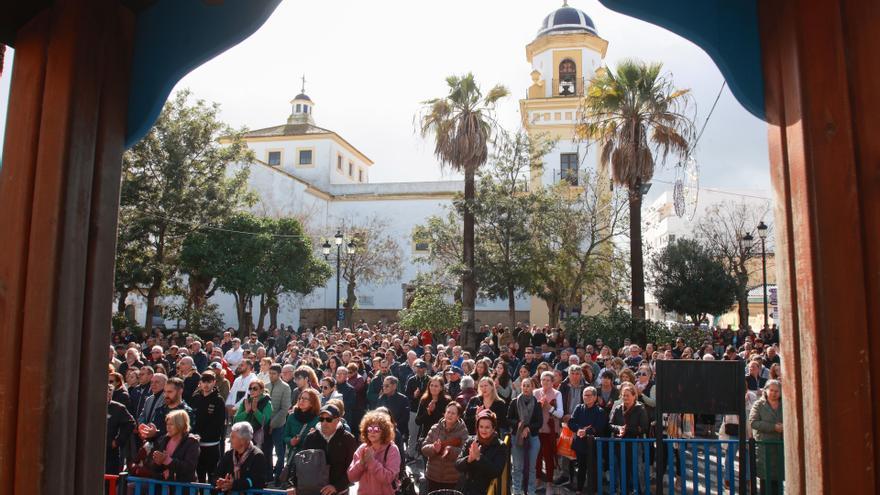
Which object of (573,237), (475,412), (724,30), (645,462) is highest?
(573,237)

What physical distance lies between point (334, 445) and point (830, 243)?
547cm

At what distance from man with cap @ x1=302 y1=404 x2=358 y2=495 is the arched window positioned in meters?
36.0

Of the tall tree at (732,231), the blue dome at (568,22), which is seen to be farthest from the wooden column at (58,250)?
the blue dome at (568,22)

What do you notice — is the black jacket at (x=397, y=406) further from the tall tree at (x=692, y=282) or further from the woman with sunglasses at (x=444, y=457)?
the tall tree at (x=692, y=282)

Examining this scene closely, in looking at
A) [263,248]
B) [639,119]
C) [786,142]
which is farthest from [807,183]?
[263,248]

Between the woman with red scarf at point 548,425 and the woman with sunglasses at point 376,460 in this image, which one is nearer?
the woman with sunglasses at point 376,460

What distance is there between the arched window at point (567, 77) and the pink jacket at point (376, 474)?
36384 millimetres

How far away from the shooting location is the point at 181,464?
21.6 ft

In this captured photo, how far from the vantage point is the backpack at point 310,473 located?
6.07m

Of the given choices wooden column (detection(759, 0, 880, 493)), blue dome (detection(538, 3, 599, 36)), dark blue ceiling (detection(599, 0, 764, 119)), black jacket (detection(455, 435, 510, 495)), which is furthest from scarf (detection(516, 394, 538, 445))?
blue dome (detection(538, 3, 599, 36))

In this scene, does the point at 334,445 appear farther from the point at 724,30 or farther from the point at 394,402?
the point at 724,30

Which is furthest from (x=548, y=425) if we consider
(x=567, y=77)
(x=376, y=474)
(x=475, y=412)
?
(x=567, y=77)

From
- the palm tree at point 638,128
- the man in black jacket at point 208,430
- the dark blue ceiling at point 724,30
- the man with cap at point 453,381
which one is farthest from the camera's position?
the palm tree at point 638,128

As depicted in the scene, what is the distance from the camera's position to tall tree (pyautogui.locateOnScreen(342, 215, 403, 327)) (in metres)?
42.5
